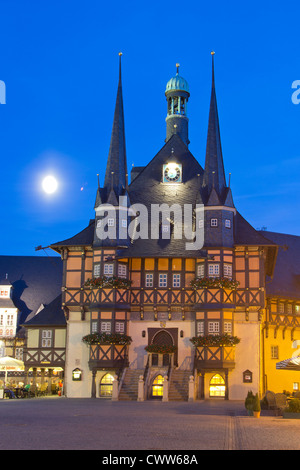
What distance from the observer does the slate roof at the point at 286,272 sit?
55656 millimetres

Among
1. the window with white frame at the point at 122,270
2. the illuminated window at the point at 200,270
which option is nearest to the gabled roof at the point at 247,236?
the illuminated window at the point at 200,270

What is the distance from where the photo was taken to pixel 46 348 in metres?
53.7

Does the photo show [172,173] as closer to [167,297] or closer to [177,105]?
[167,297]

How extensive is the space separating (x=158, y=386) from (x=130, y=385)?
6.32 feet

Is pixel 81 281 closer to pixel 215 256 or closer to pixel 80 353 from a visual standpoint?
pixel 80 353

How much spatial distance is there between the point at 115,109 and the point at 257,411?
3017 cm

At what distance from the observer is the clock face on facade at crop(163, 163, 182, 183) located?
52719mm

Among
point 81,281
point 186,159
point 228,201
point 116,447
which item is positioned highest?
point 186,159

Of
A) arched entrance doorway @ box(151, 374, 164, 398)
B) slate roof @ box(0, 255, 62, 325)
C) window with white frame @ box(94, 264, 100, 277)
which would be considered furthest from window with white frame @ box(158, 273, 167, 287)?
slate roof @ box(0, 255, 62, 325)

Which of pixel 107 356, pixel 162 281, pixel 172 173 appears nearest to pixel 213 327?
pixel 162 281

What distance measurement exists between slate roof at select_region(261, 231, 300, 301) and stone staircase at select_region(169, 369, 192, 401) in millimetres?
10258

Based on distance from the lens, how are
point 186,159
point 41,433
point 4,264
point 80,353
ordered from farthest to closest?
point 4,264, point 186,159, point 80,353, point 41,433

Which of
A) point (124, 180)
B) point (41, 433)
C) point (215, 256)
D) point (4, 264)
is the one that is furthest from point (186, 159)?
point (41, 433)

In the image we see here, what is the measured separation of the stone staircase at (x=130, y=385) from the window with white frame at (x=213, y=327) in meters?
5.33
